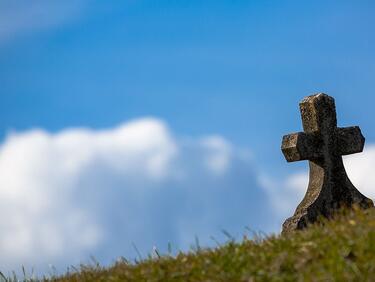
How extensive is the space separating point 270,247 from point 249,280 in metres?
0.99

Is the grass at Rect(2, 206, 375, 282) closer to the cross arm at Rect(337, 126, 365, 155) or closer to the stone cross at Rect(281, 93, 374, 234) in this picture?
the stone cross at Rect(281, 93, 374, 234)

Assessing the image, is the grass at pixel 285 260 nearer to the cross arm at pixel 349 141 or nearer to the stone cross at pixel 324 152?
the stone cross at pixel 324 152

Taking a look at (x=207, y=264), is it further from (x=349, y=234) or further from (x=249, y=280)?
(x=349, y=234)

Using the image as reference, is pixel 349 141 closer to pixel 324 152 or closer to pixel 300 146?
pixel 324 152

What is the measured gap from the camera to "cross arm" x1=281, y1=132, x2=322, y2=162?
14344 mm

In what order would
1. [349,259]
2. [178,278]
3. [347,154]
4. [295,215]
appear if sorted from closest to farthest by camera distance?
[349,259]
[178,278]
[295,215]
[347,154]

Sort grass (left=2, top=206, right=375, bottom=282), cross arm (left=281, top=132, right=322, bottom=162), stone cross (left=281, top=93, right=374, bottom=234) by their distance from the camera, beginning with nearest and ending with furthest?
grass (left=2, top=206, right=375, bottom=282) < cross arm (left=281, top=132, right=322, bottom=162) < stone cross (left=281, top=93, right=374, bottom=234)

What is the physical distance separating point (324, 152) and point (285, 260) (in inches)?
287

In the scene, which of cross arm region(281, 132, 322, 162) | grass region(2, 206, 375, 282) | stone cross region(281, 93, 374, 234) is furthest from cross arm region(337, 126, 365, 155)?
grass region(2, 206, 375, 282)

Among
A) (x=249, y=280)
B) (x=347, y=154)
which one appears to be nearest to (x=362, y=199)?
(x=347, y=154)

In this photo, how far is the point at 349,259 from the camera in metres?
7.71

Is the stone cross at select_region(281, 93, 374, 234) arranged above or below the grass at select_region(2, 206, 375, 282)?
above

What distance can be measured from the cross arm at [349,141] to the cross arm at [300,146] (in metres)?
0.57

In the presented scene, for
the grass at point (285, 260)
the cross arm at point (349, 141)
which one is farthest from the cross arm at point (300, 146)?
the grass at point (285, 260)
